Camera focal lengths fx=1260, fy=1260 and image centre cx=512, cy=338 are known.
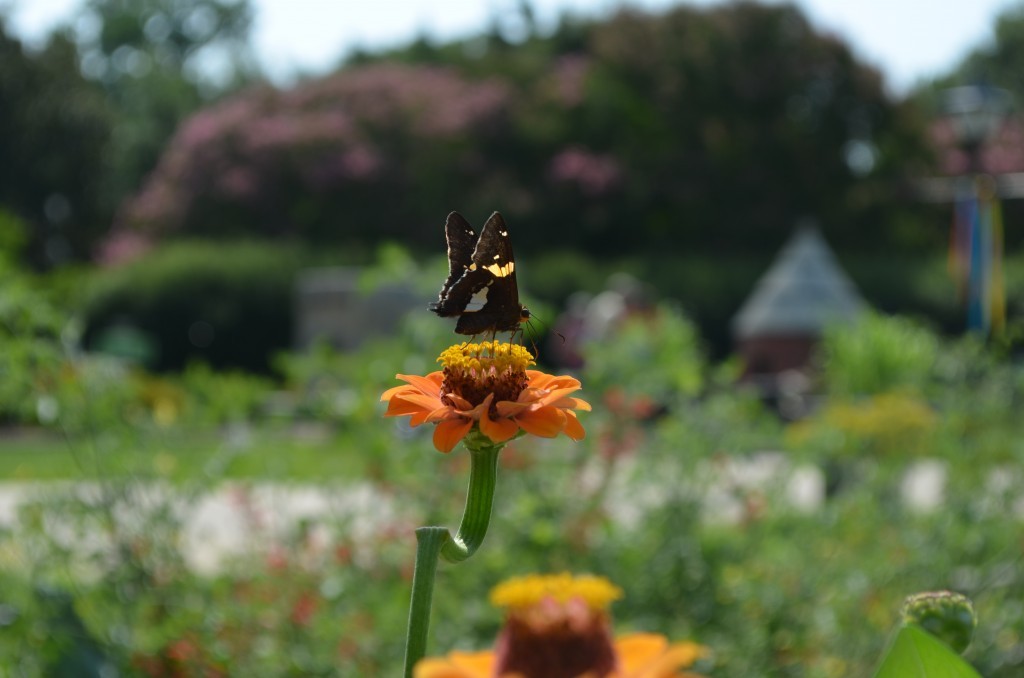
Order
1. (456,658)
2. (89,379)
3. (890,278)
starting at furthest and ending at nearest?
1. (890,278)
2. (89,379)
3. (456,658)

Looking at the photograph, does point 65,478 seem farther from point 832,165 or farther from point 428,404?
point 832,165

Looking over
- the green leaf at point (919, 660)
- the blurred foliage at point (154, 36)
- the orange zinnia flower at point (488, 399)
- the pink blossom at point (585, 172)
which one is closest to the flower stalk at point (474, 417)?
the orange zinnia flower at point (488, 399)

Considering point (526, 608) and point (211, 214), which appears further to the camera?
point (211, 214)

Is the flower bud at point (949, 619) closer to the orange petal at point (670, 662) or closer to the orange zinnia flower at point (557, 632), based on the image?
the orange zinnia flower at point (557, 632)

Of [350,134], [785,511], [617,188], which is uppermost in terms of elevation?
[350,134]

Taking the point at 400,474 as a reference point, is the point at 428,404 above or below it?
above

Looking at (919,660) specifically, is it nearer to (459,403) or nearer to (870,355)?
(459,403)

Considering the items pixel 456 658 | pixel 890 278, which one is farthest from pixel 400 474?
pixel 890 278
